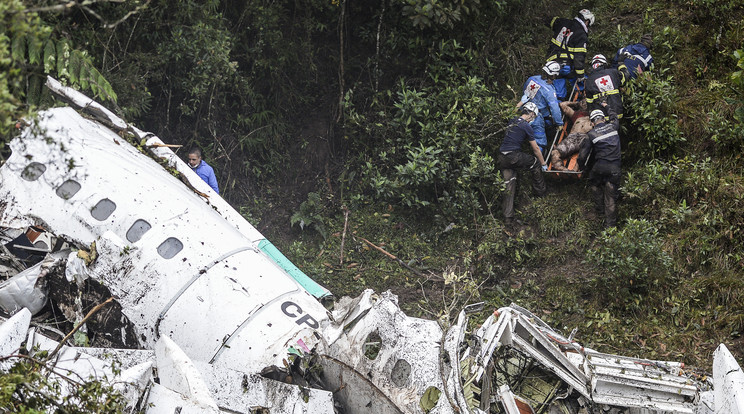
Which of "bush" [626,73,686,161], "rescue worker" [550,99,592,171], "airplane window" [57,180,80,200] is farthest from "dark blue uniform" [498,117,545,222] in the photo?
"airplane window" [57,180,80,200]

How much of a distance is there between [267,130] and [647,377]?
7.49 metres

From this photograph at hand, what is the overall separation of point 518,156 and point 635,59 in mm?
2488

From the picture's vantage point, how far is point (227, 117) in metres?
11.4

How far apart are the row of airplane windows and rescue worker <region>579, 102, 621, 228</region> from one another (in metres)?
5.96

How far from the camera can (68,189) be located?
21.9ft

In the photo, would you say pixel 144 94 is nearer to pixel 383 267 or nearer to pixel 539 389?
pixel 383 267

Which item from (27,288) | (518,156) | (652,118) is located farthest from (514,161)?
(27,288)

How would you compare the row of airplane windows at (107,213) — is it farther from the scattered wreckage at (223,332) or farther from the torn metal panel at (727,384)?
the torn metal panel at (727,384)

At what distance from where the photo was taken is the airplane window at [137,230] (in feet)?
21.5

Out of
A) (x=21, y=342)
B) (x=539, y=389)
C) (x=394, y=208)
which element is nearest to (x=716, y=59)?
(x=394, y=208)

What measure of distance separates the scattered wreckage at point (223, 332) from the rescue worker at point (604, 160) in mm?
3098

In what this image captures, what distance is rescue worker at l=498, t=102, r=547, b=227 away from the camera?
9.59 metres

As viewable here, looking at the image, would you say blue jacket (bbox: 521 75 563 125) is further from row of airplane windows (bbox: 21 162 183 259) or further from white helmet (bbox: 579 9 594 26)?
row of airplane windows (bbox: 21 162 183 259)

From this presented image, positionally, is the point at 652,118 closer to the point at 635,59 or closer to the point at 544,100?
the point at 635,59
